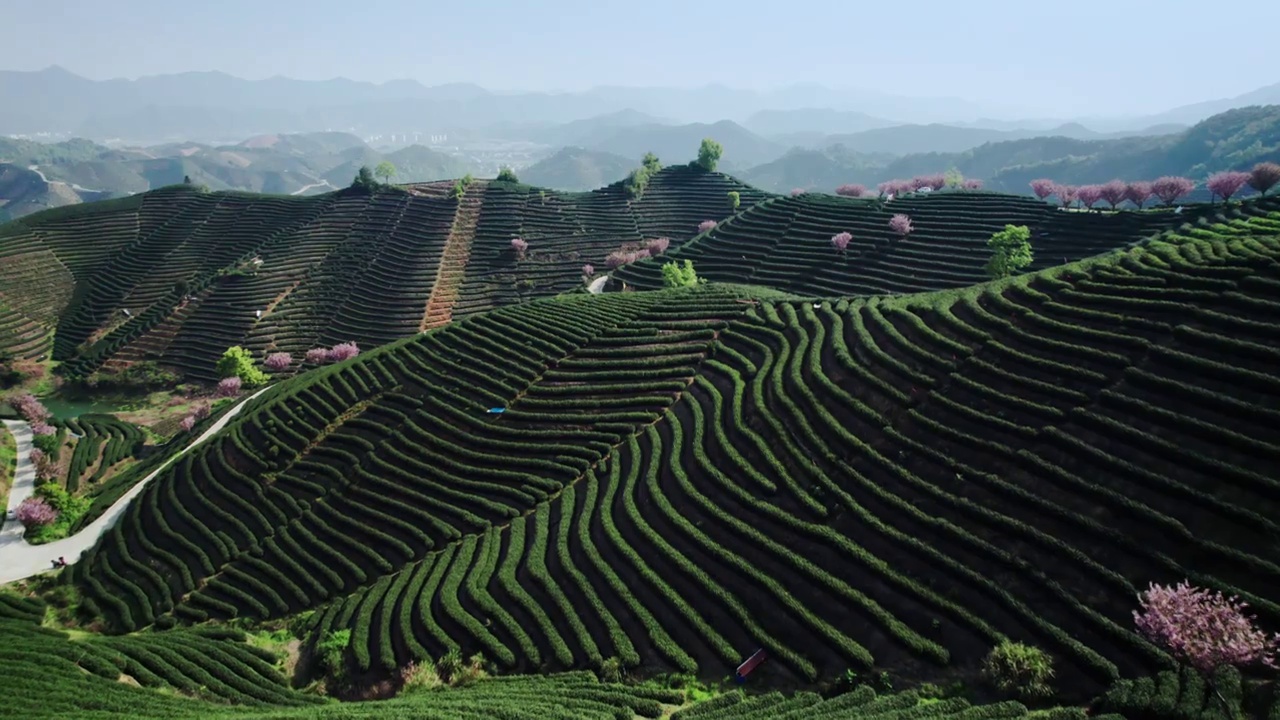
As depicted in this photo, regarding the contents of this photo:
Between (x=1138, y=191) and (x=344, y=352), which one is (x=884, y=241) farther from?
(x=344, y=352)

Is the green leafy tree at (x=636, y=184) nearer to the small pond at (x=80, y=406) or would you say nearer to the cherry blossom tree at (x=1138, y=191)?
the cherry blossom tree at (x=1138, y=191)

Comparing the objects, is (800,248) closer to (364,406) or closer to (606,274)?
(606,274)

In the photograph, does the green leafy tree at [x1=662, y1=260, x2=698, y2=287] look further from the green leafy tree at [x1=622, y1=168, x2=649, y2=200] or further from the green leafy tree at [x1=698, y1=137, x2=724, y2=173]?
the green leafy tree at [x1=698, y1=137, x2=724, y2=173]

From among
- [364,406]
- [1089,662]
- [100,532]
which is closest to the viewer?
[1089,662]

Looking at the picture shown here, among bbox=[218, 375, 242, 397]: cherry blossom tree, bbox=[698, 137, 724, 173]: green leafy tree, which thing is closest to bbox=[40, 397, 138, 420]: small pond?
bbox=[218, 375, 242, 397]: cherry blossom tree

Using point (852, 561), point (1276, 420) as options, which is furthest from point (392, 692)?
point (1276, 420)

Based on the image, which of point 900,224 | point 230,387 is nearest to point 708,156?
point 900,224
